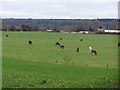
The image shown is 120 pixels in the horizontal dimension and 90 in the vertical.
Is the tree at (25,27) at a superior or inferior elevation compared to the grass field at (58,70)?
superior

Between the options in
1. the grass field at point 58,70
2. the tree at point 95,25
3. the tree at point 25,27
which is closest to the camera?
the grass field at point 58,70

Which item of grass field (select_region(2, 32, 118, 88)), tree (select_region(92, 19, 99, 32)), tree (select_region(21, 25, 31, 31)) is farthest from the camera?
tree (select_region(92, 19, 99, 32))

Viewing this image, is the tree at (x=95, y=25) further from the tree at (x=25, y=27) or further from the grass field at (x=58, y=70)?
the grass field at (x=58, y=70)

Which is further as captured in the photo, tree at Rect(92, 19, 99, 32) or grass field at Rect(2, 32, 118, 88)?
tree at Rect(92, 19, 99, 32)

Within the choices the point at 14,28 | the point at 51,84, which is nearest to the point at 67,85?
the point at 51,84

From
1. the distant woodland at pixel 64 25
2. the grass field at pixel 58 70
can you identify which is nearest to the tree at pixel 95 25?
the distant woodland at pixel 64 25

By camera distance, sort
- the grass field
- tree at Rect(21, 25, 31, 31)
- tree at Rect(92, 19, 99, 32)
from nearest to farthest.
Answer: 1. the grass field
2. tree at Rect(21, 25, 31, 31)
3. tree at Rect(92, 19, 99, 32)

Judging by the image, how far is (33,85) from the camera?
45.3 ft

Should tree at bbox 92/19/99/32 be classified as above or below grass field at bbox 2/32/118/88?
above

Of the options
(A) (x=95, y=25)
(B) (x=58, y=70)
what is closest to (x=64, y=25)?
(A) (x=95, y=25)

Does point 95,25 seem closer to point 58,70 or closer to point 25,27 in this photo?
point 25,27

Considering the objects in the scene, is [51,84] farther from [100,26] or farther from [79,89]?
[100,26]

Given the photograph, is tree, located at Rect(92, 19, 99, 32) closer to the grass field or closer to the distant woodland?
the distant woodland

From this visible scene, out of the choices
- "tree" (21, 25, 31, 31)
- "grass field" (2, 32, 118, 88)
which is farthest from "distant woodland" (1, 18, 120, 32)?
"grass field" (2, 32, 118, 88)
